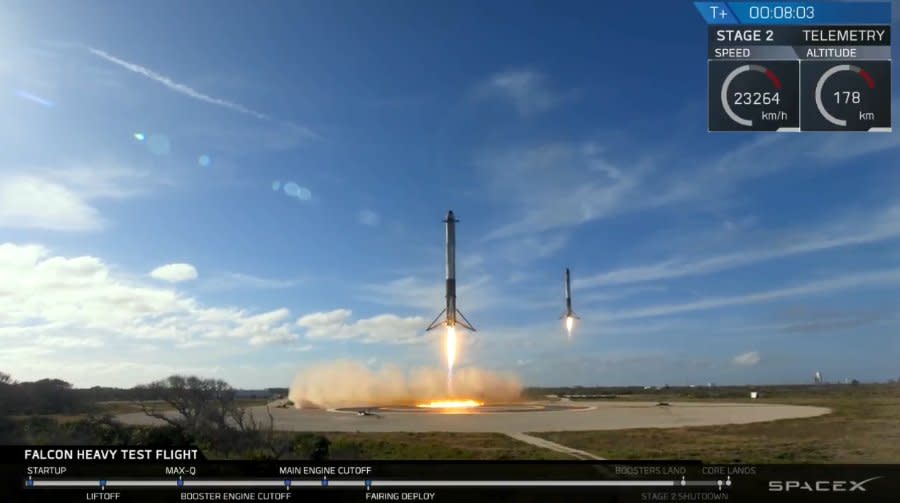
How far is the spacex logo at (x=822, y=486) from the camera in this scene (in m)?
12.1

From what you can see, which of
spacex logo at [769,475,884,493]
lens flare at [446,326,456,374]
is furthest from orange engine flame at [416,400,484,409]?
spacex logo at [769,475,884,493]

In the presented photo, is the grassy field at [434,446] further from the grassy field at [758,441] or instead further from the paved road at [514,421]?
the paved road at [514,421]

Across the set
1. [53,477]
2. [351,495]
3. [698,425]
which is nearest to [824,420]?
[698,425]

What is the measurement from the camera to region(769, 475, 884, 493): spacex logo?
39.7ft

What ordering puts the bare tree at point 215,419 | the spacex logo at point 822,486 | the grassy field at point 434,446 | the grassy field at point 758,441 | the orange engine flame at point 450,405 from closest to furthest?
1. the spacex logo at point 822,486
2. the bare tree at point 215,419
3. the grassy field at point 758,441
4. the grassy field at point 434,446
5. the orange engine flame at point 450,405

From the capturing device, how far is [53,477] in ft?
42.2

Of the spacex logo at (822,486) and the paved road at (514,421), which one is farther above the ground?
the spacex logo at (822,486)

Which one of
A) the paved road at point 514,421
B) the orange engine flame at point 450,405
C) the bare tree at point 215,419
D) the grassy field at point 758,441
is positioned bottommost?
the orange engine flame at point 450,405

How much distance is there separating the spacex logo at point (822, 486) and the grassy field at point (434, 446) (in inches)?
609

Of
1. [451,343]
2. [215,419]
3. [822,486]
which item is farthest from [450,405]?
[822,486]

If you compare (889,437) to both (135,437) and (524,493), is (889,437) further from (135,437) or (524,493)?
(135,437)

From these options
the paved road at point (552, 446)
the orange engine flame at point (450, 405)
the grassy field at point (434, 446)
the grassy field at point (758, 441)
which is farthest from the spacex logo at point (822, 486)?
the orange engine flame at point (450, 405)

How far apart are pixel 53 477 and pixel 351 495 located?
20.2 feet

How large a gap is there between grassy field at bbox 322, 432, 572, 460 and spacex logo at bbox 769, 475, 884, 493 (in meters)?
15.5
